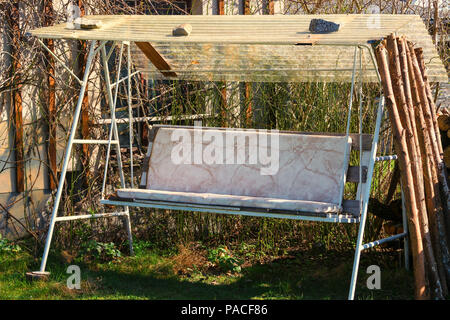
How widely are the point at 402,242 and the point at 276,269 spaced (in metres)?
1.01

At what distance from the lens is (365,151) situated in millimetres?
4547

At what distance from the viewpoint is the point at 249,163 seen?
16.2 feet

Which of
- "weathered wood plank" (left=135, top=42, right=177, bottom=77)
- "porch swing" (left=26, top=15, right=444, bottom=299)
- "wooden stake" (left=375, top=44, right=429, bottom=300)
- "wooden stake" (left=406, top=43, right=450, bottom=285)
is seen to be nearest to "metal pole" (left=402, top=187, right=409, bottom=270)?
"porch swing" (left=26, top=15, right=444, bottom=299)

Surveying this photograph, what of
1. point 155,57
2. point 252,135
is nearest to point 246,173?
point 252,135

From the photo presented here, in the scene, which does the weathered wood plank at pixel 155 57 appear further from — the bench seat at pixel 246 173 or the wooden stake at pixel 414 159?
the wooden stake at pixel 414 159

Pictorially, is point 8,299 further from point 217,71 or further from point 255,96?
point 255,96

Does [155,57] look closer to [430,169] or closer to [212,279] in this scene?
[212,279]

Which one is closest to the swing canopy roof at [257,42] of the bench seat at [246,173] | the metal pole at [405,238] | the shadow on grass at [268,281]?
the bench seat at [246,173]

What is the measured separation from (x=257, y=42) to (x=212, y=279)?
6.53 ft

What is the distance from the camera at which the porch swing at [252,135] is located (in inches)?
160

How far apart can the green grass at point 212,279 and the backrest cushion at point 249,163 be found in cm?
66

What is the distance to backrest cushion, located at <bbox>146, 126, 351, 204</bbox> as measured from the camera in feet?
15.2

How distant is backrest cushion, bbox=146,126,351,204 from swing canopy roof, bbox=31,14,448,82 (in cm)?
53

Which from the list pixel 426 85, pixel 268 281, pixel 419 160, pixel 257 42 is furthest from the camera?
pixel 268 281
